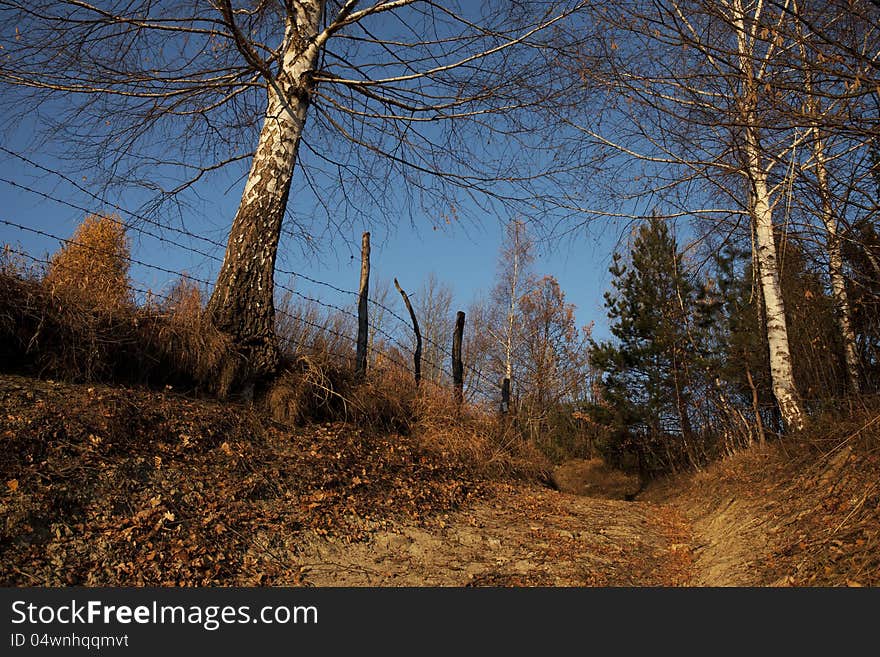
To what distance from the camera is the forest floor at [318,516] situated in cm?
408

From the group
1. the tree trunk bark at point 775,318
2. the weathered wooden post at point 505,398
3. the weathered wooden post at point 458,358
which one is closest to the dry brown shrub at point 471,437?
the weathered wooden post at point 458,358

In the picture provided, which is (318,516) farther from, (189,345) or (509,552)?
(189,345)

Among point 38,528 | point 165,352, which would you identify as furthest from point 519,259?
point 38,528

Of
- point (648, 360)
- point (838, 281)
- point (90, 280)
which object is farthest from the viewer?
point (648, 360)

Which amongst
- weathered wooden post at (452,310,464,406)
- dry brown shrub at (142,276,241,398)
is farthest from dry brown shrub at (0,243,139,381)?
weathered wooden post at (452,310,464,406)

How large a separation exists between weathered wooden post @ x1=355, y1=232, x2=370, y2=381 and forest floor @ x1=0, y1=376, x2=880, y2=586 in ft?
5.11

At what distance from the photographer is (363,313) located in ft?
30.6

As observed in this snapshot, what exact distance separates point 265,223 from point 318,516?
3.40 metres

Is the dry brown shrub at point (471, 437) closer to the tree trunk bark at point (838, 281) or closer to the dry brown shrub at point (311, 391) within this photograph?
the dry brown shrub at point (311, 391)

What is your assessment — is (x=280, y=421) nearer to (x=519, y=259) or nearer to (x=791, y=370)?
(x=791, y=370)

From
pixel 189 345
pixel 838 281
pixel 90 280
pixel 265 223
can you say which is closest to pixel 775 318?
pixel 838 281

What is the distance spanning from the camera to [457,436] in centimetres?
881

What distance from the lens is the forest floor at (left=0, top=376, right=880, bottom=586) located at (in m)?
4.08

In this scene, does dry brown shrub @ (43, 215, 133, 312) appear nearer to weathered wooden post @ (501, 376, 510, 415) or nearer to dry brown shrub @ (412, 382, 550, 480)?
dry brown shrub @ (412, 382, 550, 480)
